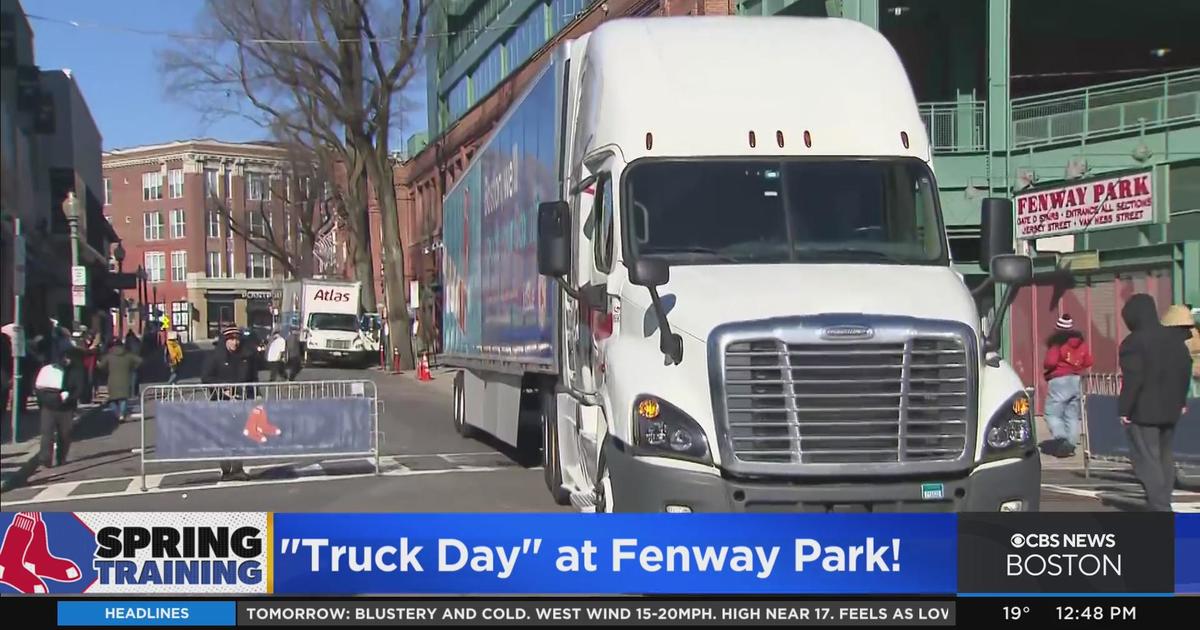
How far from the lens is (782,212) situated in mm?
8117

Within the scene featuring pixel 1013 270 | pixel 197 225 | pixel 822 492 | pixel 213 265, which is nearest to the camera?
pixel 822 492

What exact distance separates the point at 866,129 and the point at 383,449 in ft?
33.2

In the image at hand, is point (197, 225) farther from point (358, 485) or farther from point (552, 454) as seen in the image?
point (552, 454)

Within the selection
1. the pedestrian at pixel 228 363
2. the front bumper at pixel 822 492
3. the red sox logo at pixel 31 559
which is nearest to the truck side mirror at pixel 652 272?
the front bumper at pixel 822 492

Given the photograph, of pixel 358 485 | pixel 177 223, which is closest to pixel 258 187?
pixel 177 223

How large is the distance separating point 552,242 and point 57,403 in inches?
345

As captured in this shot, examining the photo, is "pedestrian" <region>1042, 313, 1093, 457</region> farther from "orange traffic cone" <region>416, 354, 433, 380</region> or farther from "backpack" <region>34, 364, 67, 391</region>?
"orange traffic cone" <region>416, 354, 433, 380</region>

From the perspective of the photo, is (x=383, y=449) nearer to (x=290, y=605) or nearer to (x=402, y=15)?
(x=290, y=605)

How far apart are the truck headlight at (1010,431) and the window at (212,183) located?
40.5 metres

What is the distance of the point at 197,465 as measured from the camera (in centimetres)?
1525

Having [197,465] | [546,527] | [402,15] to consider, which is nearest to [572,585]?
[546,527]

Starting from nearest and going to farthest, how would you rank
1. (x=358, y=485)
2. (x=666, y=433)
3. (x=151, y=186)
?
(x=666, y=433), (x=358, y=485), (x=151, y=186)

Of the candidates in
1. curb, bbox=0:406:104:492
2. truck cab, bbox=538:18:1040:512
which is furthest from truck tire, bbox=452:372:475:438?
truck cab, bbox=538:18:1040:512

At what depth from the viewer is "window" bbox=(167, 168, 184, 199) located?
39.0 m
